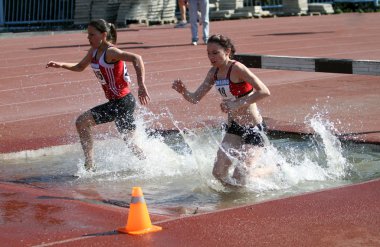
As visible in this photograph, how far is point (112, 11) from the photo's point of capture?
2984 cm

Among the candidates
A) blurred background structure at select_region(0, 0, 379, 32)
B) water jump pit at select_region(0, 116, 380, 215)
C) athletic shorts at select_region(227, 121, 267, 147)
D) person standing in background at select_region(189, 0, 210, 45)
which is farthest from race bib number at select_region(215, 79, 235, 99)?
blurred background structure at select_region(0, 0, 379, 32)

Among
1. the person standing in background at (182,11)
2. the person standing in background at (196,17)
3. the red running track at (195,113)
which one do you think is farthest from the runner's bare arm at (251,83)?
the person standing in background at (182,11)

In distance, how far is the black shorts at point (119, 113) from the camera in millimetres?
8969

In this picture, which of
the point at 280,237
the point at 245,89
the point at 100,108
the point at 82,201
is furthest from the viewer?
the point at 100,108

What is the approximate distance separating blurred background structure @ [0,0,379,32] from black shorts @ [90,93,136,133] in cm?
2015

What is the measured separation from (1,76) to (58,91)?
2340mm

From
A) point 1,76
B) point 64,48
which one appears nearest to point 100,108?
point 1,76

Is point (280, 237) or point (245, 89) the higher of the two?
point (245, 89)

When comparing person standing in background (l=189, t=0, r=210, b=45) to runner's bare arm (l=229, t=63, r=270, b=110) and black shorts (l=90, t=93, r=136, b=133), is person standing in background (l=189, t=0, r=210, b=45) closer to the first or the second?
black shorts (l=90, t=93, r=136, b=133)

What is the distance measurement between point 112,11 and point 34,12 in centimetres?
293

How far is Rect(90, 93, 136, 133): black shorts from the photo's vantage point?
8.97 metres

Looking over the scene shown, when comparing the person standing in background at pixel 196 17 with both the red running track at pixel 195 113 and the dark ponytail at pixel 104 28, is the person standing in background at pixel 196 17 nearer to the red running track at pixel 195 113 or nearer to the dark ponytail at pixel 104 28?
the red running track at pixel 195 113

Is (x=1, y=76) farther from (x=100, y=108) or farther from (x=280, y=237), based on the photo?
(x=280, y=237)

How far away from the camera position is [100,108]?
29.5 feet
